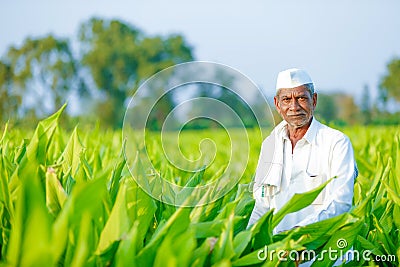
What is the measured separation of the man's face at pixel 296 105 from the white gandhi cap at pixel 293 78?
0.05ft

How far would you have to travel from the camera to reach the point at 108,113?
4272 centimetres

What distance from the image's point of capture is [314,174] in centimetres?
191

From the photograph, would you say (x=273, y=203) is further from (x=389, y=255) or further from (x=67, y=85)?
(x=67, y=85)

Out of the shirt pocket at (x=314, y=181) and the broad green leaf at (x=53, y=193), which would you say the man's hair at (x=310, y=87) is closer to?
the shirt pocket at (x=314, y=181)

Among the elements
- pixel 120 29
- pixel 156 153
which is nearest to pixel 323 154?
pixel 156 153

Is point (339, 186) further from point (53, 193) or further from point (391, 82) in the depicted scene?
point (391, 82)

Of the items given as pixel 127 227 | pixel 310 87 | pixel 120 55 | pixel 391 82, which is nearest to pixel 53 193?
pixel 127 227

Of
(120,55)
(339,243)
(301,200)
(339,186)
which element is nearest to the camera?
(301,200)

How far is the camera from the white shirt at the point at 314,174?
70.7 inches

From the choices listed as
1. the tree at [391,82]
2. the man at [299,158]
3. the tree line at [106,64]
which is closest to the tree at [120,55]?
the tree line at [106,64]

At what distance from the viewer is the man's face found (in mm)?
1892

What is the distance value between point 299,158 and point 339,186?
0.65ft

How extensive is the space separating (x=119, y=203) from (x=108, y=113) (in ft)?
138

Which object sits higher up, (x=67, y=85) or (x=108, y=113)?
(x=67, y=85)
